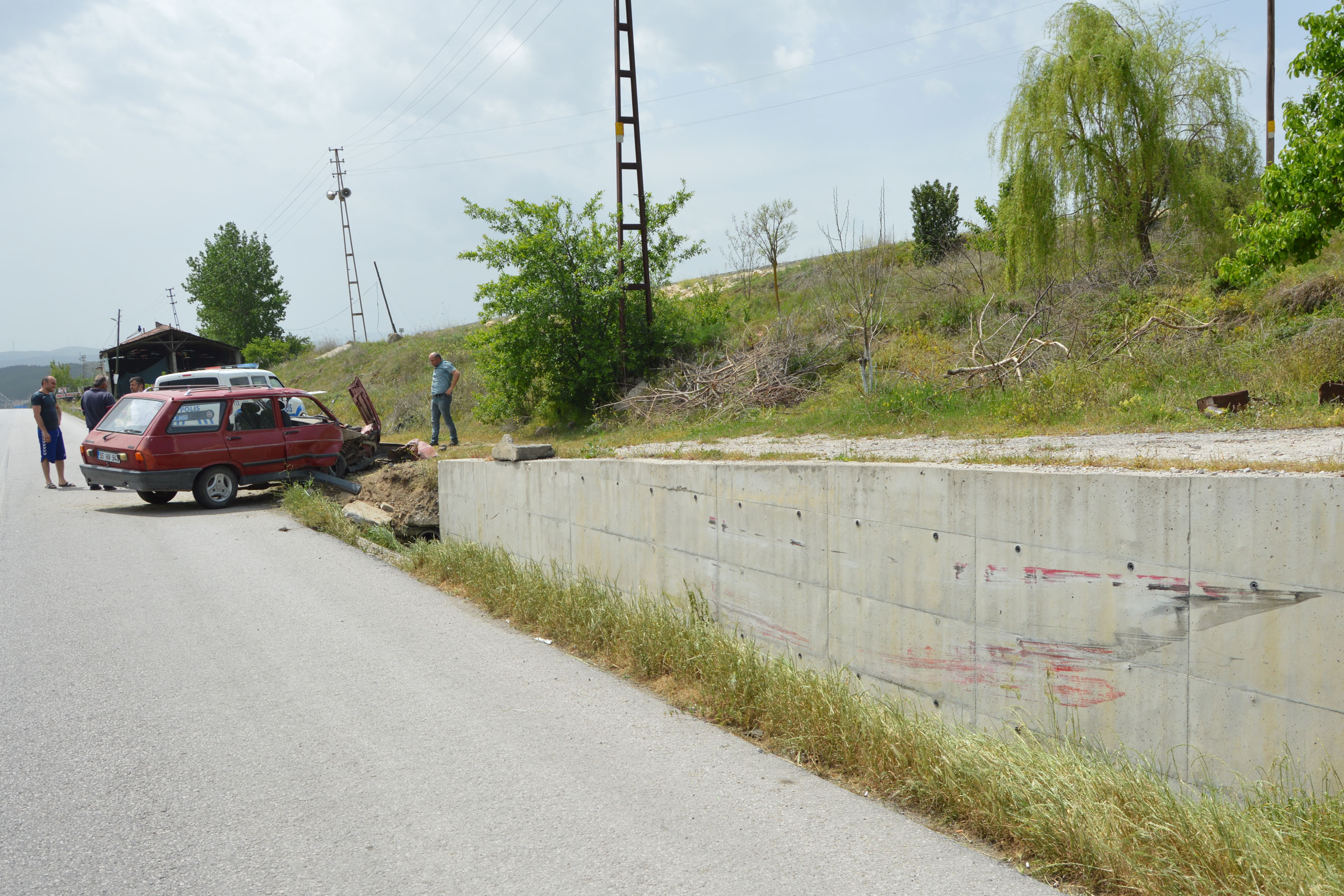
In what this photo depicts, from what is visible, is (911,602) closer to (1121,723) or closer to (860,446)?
(1121,723)

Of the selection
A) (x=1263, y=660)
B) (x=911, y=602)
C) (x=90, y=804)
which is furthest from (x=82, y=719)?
(x=1263, y=660)

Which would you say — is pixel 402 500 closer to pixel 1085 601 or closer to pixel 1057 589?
pixel 1057 589

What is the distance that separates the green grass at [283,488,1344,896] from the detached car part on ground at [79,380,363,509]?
9.33 meters

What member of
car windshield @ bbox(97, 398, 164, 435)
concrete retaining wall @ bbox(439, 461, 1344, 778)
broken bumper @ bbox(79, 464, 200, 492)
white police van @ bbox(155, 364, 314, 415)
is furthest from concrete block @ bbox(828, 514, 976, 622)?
white police van @ bbox(155, 364, 314, 415)

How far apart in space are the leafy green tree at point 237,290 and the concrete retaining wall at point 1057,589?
5710 cm

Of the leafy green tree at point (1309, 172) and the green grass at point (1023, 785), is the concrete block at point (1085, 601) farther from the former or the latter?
the leafy green tree at point (1309, 172)

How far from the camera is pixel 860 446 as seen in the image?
9203mm

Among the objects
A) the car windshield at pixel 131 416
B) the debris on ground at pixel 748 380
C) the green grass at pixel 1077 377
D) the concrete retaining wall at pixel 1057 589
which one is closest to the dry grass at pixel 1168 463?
the concrete retaining wall at pixel 1057 589

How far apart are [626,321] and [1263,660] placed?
582 inches

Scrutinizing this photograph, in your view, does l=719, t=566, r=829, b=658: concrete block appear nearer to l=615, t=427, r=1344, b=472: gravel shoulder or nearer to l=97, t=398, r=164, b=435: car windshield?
l=615, t=427, r=1344, b=472: gravel shoulder

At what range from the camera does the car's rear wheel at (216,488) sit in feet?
45.0

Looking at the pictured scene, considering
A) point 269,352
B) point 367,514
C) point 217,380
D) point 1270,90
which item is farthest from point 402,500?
point 269,352

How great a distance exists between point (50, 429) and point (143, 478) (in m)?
4.50

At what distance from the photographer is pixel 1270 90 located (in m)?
20.0
